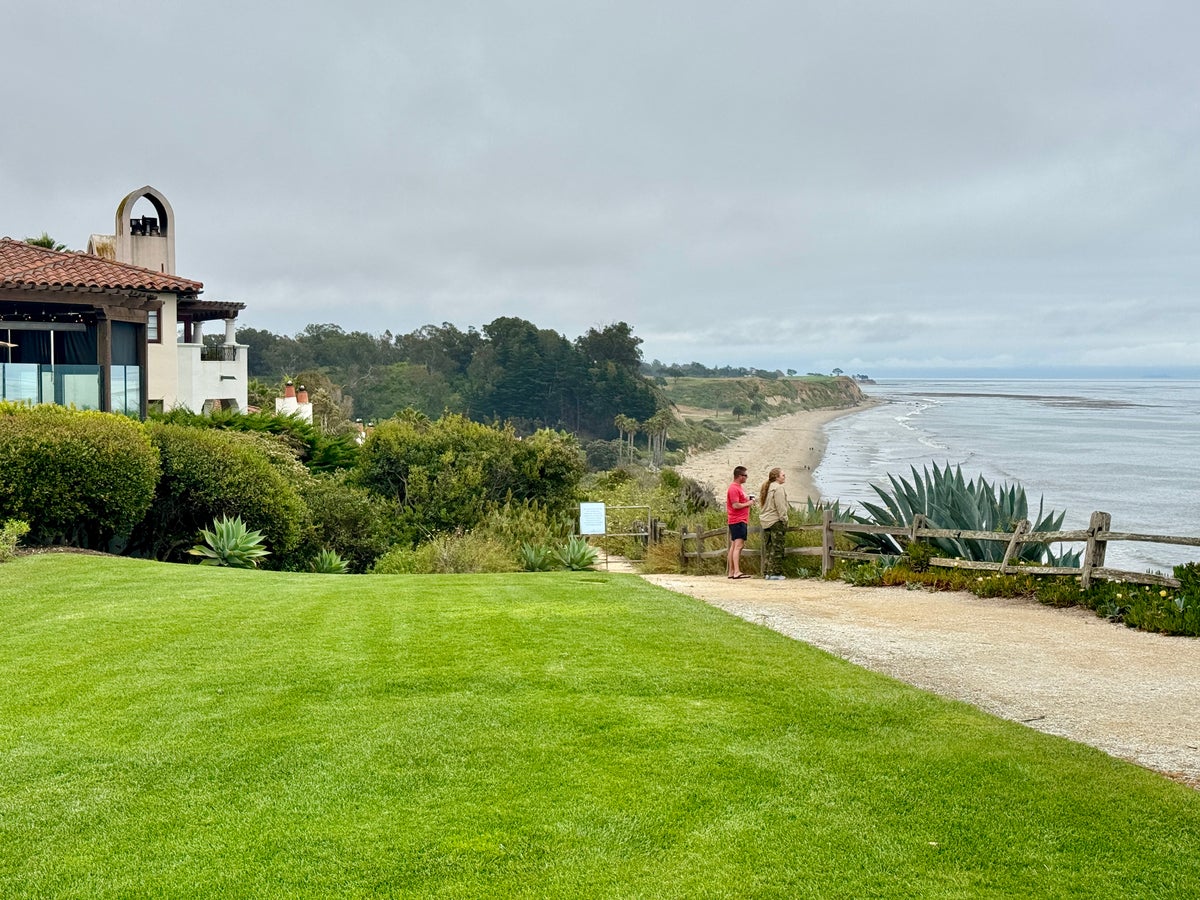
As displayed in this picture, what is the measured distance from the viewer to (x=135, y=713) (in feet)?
24.0

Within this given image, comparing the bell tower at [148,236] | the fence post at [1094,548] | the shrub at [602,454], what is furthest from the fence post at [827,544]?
the shrub at [602,454]

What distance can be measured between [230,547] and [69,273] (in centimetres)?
1160

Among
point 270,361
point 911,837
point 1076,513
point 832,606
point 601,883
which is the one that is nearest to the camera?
point 601,883

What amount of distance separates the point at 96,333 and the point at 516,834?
23881mm

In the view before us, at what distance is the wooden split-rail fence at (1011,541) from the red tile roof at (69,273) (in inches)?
595

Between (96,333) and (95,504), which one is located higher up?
(96,333)

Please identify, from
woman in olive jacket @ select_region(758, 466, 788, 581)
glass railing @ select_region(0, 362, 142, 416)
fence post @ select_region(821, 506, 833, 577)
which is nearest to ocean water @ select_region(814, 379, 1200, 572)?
woman in olive jacket @ select_region(758, 466, 788, 581)

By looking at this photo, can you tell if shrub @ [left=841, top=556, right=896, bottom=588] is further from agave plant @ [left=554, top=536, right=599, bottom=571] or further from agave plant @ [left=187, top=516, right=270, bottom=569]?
agave plant @ [left=187, top=516, right=270, bottom=569]

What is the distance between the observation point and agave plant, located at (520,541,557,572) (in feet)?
66.4

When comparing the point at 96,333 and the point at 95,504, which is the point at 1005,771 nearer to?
the point at 95,504

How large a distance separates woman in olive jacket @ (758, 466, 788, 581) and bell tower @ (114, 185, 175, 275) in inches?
1001

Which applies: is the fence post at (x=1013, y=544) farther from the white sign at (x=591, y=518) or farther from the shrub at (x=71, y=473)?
the shrub at (x=71, y=473)

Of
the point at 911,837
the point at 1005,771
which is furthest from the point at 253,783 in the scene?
the point at 1005,771

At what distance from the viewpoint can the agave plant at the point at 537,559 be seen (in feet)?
66.4
